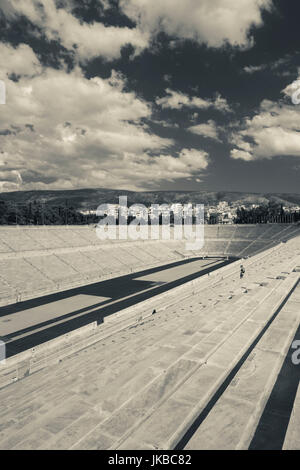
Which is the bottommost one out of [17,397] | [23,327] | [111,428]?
[23,327]

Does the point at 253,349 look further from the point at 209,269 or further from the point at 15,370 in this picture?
the point at 209,269

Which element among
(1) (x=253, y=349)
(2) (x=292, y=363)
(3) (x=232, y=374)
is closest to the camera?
(3) (x=232, y=374)

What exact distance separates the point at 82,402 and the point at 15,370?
276 inches

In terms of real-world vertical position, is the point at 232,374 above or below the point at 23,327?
above

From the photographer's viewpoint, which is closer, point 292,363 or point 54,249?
point 292,363

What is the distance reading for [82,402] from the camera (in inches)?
281

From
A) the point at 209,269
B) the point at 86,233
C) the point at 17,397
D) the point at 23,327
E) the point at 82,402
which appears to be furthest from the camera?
the point at 86,233

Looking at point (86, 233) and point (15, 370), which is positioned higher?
point (86, 233)

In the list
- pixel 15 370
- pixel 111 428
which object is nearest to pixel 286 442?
pixel 111 428

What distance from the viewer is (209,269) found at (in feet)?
151
